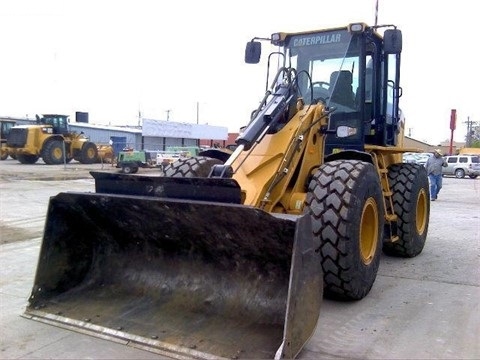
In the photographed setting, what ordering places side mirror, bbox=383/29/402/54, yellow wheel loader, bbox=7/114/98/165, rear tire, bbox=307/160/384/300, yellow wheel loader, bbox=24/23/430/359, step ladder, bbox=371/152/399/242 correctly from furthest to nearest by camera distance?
1. yellow wheel loader, bbox=7/114/98/165
2. step ladder, bbox=371/152/399/242
3. side mirror, bbox=383/29/402/54
4. rear tire, bbox=307/160/384/300
5. yellow wheel loader, bbox=24/23/430/359

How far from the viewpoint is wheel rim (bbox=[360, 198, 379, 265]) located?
16.0ft

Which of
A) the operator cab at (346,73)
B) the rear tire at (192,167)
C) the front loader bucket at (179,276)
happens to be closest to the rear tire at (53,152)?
the operator cab at (346,73)

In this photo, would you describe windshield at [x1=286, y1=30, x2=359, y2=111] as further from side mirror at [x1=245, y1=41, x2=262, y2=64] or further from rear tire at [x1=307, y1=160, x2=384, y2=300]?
rear tire at [x1=307, y1=160, x2=384, y2=300]

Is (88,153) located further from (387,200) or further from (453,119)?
(453,119)

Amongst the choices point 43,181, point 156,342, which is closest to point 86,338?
point 156,342

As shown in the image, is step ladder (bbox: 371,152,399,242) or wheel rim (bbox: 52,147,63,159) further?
wheel rim (bbox: 52,147,63,159)

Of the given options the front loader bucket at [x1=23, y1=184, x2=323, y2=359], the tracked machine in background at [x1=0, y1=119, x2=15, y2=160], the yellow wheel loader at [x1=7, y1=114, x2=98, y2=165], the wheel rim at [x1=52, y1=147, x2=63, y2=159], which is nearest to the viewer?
the front loader bucket at [x1=23, y1=184, x2=323, y2=359]

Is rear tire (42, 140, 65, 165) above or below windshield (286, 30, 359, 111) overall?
below

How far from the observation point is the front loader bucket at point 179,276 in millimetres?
3447

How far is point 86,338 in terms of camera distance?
376cm

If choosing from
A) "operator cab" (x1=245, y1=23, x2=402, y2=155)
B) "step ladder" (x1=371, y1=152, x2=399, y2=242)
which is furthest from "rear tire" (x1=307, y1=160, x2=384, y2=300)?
"step ladder" (x1=371, y1=152, x2=399, y2=242)

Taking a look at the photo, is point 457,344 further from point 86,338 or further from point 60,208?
point 60,208

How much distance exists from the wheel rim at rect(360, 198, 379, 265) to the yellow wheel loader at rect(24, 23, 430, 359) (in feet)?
0.04

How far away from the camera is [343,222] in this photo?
425 cm
